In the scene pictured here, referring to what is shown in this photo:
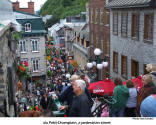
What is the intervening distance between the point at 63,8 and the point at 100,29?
330 feet

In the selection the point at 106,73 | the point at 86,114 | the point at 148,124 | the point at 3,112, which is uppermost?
the point at 148,124

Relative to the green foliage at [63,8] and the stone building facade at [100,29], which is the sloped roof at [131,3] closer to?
the stone building facade at [100,29]

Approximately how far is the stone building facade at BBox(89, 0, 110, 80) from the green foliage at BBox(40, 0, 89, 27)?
69.4m

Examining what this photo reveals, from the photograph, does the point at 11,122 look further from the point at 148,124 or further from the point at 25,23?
the point at 25,23

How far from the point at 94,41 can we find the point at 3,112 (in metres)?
20.7

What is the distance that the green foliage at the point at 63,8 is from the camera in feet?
347

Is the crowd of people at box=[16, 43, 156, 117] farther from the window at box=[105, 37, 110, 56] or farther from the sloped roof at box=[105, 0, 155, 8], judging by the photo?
the window at box=[105, 37, 110, 56]

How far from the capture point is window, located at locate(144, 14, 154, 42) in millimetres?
13708

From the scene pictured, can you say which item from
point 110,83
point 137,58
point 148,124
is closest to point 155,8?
point 137,58

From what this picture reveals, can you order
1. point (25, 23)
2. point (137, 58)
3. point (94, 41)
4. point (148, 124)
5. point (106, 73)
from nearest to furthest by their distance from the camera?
point (148, 124) → point (137, 58) → point (106, 73) → point (94, 41) → point (25, 23)

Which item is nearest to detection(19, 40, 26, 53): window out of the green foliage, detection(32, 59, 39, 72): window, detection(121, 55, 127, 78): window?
detection(32, 59, 39, 72): window

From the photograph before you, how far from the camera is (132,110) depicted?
7.05 meters

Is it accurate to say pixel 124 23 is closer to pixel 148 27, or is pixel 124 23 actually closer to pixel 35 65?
pixel 148 27

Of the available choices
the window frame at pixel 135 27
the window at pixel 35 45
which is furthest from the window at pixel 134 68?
the window at pixel 35 45
